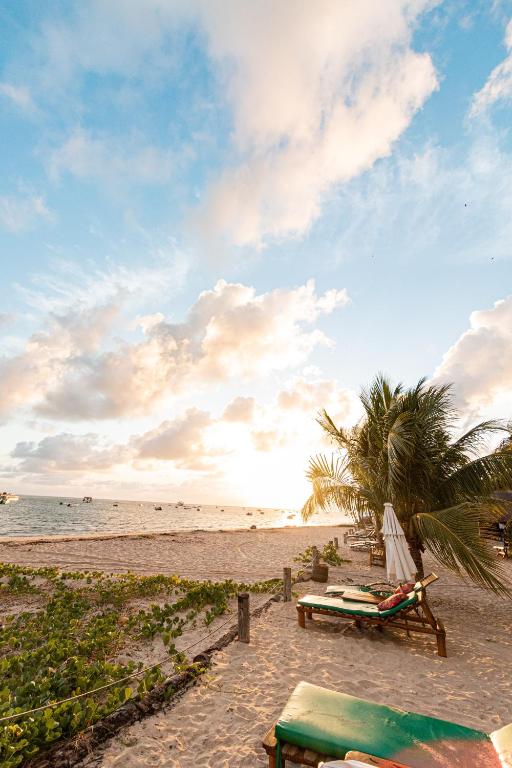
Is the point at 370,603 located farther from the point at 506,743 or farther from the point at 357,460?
the point at 506,743

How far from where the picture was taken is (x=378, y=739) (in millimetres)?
2850

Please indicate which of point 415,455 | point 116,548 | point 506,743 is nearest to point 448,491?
point 415,455

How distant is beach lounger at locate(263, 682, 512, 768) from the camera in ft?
8.82

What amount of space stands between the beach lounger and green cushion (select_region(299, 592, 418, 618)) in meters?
3.31

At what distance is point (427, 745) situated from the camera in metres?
2.83

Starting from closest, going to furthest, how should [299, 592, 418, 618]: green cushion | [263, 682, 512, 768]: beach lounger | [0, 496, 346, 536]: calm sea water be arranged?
1. [263, 682, 512, 768]: beach lounger
2. [299, 592, 418, 618]: green cushion
3. [0, 496, 346, 536]: calm sea water

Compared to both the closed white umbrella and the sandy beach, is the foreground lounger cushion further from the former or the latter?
the closed white umbrella

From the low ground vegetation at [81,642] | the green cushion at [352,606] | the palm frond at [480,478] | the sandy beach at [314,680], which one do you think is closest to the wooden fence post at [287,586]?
the sandy beach at [314,680]

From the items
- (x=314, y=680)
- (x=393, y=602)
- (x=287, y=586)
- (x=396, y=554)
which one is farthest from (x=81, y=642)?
(x=396, y=554)

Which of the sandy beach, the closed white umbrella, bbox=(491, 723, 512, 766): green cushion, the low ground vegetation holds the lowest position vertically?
the sandy beach

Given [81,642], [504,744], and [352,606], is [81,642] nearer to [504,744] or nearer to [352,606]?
[352,606]

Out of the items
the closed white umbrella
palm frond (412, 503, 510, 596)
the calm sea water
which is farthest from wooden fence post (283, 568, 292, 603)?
the calm sea water

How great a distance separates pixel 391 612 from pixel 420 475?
11.3 feet

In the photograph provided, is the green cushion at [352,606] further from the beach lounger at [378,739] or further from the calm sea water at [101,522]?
the calm sea water at [101,522]
